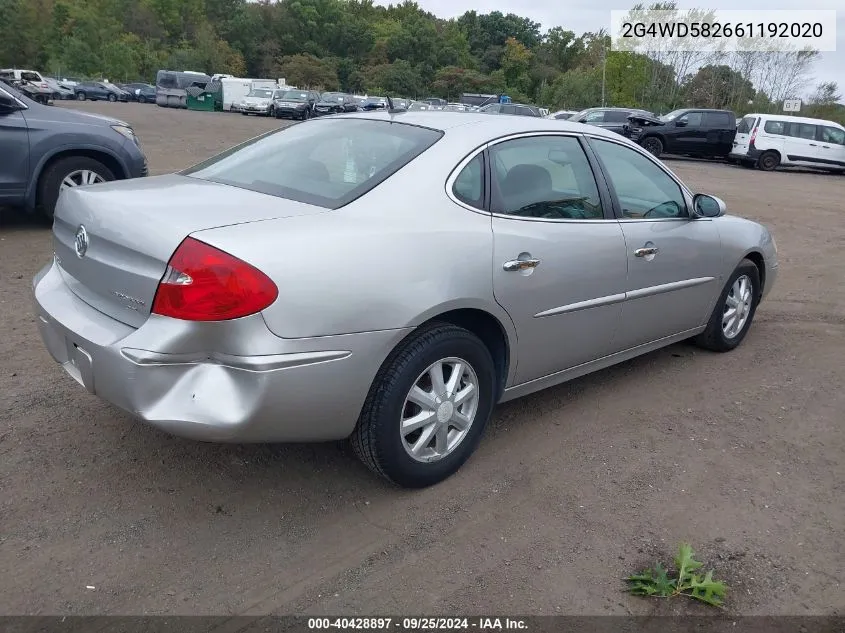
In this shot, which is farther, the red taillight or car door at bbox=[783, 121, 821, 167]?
car door at bbox=[783, 121, 821, 167]

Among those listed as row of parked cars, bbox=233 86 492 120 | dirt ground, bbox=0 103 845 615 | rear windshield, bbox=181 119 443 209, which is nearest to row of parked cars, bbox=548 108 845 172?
row of parked cars, bbox=233 86 492 120

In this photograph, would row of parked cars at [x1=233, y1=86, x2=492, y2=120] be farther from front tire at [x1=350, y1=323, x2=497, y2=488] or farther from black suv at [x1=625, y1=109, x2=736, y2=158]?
front tire at [x1=350, y1=323, x2=497, y2=488]

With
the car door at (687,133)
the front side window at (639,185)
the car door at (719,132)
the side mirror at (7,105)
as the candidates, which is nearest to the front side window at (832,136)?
the car door at (719,132)

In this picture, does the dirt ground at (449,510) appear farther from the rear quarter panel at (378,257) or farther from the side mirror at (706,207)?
the side mirror at (706,207)

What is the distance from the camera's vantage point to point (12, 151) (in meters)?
6.94

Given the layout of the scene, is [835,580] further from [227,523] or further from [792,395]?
[227,523]

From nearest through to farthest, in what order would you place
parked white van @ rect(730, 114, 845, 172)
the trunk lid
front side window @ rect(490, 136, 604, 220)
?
the trunk lid → front side window @ rect(490, 136, 604, 220) → parked white van @ rect(730, 114, 845, 172)

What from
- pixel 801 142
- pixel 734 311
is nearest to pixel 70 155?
pixel 734 311

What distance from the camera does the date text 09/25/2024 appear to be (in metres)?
2.43

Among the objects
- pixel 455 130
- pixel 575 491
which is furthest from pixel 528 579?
pixel 455 130

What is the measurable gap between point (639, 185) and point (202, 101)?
140 feet

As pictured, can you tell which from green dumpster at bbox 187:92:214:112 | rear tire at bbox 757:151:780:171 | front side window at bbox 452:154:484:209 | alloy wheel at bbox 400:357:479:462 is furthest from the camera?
green dumpster at bbox 187:92:214:112

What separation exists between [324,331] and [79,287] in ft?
3.78

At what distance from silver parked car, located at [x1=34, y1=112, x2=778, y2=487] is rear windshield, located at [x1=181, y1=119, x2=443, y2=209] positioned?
13 mm
